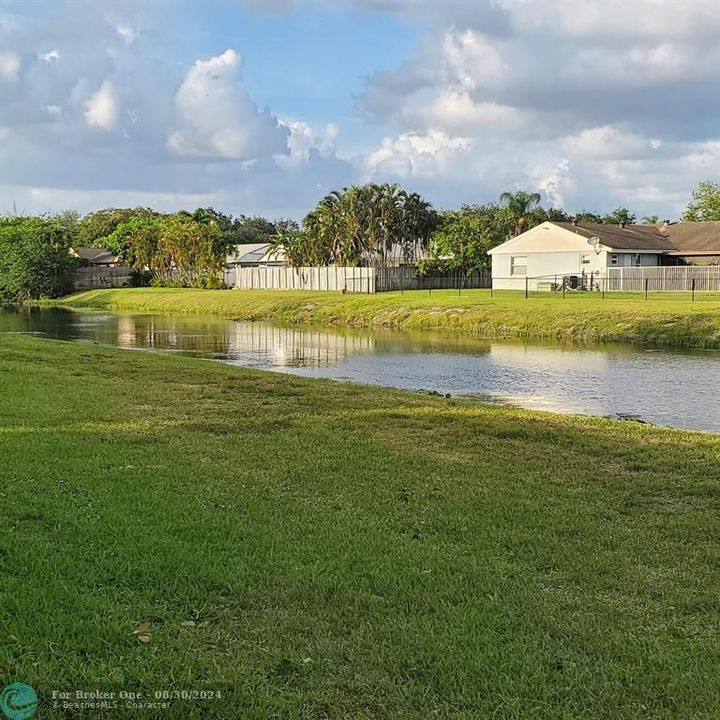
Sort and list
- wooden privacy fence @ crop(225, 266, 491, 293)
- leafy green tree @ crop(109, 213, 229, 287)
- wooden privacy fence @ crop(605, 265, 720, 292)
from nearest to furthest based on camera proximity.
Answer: wooden privacy fence @ crop(605, 265, 720, 292) < wooden privacy fence @ crop(225, 266, 491, 293) < leafy green tree @ crop(109, 213, 229, 287)

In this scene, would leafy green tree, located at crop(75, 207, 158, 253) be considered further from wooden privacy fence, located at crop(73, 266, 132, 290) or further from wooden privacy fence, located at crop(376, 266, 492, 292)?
wooden privacy fence, located at crop(376, 266, 492, 292)

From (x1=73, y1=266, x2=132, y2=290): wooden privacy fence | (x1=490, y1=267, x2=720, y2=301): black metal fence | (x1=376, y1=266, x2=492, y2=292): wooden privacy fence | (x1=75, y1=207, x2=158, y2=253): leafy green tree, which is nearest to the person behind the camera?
(x1=490, y1=267, x2=720, y2=301): black metal fence

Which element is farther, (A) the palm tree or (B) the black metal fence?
(A) the palm tree

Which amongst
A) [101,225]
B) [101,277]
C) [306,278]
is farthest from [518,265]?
[101,225]

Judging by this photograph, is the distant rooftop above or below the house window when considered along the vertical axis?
above

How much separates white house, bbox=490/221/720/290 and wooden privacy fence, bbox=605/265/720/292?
8.57ft

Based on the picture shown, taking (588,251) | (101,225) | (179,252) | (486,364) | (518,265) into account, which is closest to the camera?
(486,364)

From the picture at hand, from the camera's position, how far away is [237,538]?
6418mm

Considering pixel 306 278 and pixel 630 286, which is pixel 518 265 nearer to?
pixel 630 286

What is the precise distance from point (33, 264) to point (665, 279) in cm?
5999

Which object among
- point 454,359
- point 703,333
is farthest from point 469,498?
point 703,333

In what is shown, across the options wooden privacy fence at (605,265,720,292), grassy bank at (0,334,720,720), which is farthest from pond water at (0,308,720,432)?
wooden privacy fence at (605,265,720,292)

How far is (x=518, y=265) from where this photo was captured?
60531 millimetres

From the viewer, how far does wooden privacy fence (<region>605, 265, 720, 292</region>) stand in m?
48.3
